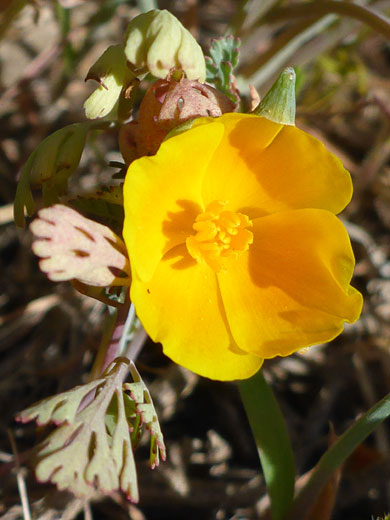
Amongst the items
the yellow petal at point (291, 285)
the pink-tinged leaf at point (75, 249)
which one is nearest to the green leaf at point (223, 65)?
the yellow petal at point (291, 285)

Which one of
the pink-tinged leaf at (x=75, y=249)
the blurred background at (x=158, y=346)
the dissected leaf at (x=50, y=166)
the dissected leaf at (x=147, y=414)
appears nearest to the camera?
the pink-tinged leaf at (x=75, y=249)

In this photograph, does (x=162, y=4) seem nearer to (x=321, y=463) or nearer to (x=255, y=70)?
(x=255, y=70)

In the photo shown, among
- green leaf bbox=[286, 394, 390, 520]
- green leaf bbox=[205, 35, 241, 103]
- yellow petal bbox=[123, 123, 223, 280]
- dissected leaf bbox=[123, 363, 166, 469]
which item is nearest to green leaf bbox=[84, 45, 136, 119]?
yellow petal bbox=[123, 123, 223, 280]

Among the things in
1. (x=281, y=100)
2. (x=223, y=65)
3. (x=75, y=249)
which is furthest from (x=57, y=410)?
(x=223, y=65)

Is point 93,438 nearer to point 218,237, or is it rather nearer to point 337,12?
point 218,237

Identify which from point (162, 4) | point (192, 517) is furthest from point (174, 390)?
point (162, 4)

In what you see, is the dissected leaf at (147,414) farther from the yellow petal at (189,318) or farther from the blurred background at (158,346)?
the blurred background at (158,346)
